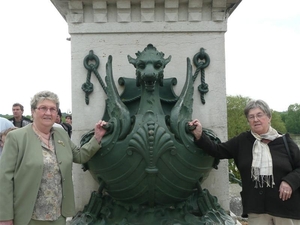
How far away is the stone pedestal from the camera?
3588 mm

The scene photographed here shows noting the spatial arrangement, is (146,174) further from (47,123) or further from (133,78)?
(133,78)

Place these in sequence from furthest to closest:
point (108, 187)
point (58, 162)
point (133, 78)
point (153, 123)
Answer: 1. point (133, 78)
2. point (108, 187)
3. point (153, 123)
4. point (58, 162)

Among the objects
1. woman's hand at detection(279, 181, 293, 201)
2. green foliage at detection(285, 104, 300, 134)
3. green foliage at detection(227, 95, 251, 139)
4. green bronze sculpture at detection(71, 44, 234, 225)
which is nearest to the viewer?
woman's hand at detection(279, 181, 293, 201)

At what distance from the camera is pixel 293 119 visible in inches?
1638

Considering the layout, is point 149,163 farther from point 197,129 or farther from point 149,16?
point 149,16

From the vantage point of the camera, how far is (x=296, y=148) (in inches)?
105

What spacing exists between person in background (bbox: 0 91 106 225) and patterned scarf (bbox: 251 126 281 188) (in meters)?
1.35

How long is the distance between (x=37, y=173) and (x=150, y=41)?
1784 mm

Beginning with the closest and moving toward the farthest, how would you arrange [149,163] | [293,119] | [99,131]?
[149,163] < [99,131] < [293,119]

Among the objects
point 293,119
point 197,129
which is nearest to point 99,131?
point 197,129

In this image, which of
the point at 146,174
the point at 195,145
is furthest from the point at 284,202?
the point at 146,174

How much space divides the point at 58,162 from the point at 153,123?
2.51 ft

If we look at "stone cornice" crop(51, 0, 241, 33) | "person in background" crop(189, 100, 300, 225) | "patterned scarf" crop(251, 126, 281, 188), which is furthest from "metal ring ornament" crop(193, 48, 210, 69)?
"patterned scarf" crop(251, 126, 281, 188)

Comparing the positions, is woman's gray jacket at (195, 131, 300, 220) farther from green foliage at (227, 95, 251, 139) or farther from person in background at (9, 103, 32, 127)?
green foliage at (227, 95, 251, 139)
